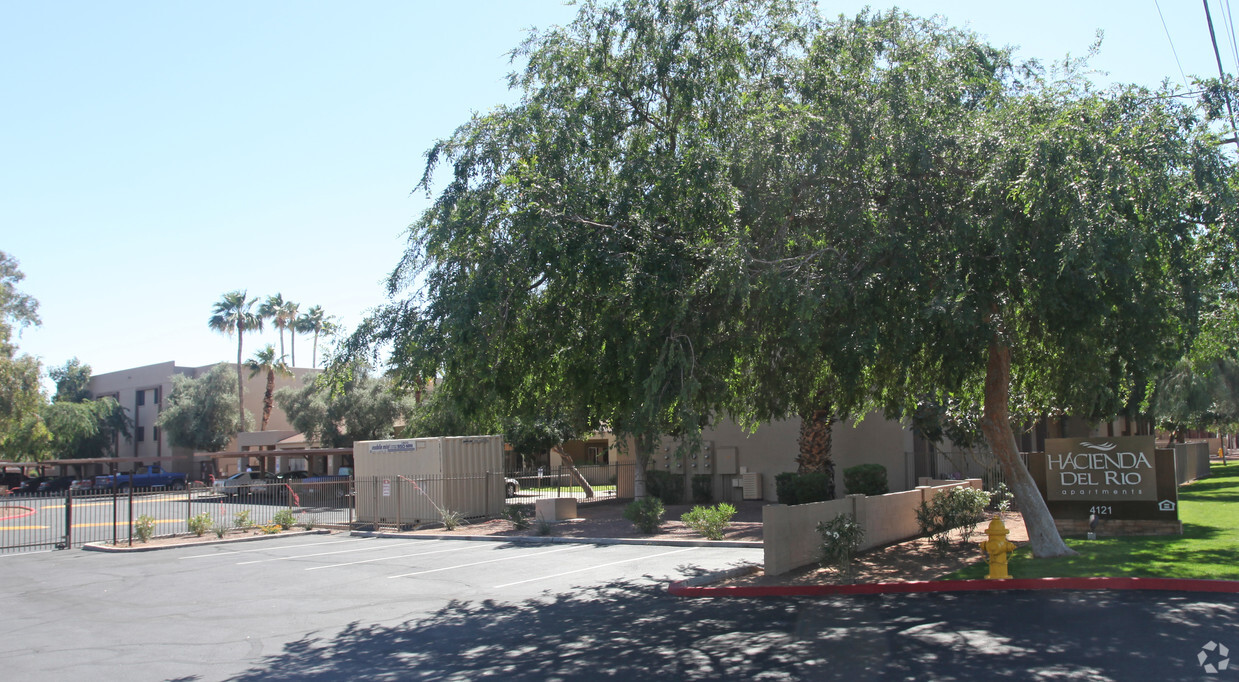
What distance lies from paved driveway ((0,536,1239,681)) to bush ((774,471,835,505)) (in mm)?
8579

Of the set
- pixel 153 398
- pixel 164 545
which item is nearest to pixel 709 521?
pixel 164 545

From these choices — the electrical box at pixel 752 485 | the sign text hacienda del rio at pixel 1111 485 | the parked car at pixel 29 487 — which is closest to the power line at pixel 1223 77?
the sign text hacienda del rio at pixel 1111 485

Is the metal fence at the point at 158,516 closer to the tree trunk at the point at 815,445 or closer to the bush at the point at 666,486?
the bush at the point at 666,486


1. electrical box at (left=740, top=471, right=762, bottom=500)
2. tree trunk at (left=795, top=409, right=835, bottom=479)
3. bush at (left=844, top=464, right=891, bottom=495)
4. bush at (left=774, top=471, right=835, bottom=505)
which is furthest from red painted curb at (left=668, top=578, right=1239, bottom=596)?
electrical box at (left=740, top=471, right=762, bottom=500)

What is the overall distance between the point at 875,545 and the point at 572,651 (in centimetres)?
905

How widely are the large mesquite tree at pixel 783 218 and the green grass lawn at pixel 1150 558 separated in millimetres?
2632

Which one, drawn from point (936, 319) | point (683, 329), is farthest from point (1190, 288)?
point (683, 329)

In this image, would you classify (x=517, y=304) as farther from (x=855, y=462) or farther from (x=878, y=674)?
(x=855, y=462)

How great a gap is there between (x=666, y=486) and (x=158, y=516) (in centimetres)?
1962

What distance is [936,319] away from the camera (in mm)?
10984

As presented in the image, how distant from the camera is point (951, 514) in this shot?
16750 mm

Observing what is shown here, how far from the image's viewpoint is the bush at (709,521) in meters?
20.2

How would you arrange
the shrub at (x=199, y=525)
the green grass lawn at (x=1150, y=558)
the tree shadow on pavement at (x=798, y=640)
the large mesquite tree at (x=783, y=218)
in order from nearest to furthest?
the tree shadow on pavement at (x=798, y=640), the large mesquite tree at (x=783, y=218), the green grass lawn at (x=1150, y=558), the shrub at (x=199, y=525)

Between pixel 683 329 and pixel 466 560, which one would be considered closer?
pixel 683 329
